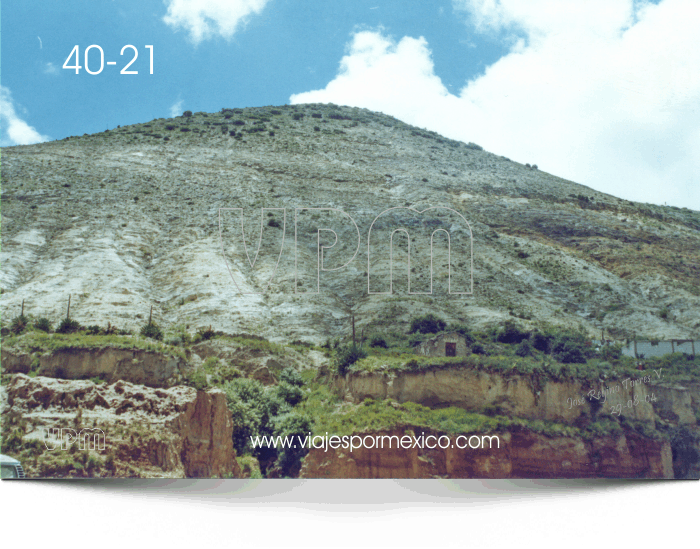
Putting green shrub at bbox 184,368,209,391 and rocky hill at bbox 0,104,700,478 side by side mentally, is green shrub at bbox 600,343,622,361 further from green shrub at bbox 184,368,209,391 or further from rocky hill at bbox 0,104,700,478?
green shrub at bbox 184,368,209,391

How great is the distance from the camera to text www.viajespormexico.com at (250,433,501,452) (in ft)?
33.3

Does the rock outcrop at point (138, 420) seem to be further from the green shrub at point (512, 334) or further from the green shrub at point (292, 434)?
the green shrub at point (512, 334)

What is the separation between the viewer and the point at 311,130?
3061 centimetres

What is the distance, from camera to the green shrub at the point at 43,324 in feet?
38.5

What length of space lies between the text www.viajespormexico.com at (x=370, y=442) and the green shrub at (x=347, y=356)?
201cm

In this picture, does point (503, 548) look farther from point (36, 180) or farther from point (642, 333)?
point (36, 180)

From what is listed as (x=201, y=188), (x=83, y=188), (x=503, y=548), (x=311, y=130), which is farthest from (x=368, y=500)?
(x=311, y=130)

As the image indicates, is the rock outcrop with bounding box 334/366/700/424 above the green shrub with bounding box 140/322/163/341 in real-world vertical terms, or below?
below

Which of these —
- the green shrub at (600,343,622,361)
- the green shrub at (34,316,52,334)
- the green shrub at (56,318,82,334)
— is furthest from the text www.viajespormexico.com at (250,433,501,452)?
the green shrub at (34,316,52,334)

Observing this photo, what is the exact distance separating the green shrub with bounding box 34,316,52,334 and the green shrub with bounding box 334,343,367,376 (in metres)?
6.02

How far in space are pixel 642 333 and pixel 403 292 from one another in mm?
5772

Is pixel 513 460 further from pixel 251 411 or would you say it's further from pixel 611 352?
pixel 251 411

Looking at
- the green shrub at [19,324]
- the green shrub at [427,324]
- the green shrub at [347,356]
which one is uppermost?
the green shrub at [427,324]
